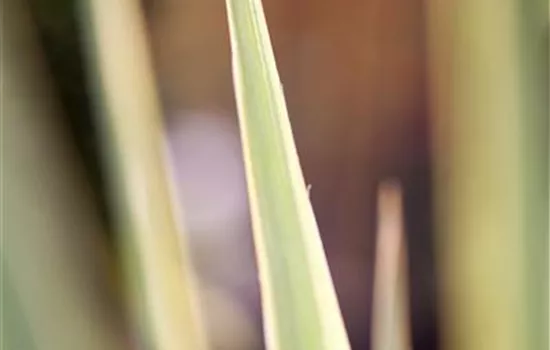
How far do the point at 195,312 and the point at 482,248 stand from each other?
127 mm

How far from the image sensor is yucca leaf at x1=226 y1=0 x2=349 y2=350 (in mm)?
290

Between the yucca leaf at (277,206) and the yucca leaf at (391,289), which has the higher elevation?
the yucca leaf at (277,206)

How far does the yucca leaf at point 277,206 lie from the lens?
29cm

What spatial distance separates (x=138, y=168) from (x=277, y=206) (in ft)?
0.25

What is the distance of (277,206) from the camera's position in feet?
0.99

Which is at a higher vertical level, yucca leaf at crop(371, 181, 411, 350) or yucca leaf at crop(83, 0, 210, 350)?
yucca leaf at crop(83, 0, 210, 350)

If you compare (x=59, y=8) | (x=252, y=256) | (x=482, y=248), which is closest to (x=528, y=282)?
(x=482, y=248)

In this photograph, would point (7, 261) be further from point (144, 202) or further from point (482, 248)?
point (482, 248)

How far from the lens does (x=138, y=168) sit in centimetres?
35

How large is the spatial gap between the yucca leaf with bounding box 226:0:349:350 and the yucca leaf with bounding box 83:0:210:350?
6cm

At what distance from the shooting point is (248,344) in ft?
1.41

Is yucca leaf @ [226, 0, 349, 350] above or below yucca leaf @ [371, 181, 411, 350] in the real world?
above

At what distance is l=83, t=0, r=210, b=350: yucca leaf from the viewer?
35cm

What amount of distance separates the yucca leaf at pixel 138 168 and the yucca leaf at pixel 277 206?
0.18 ft
